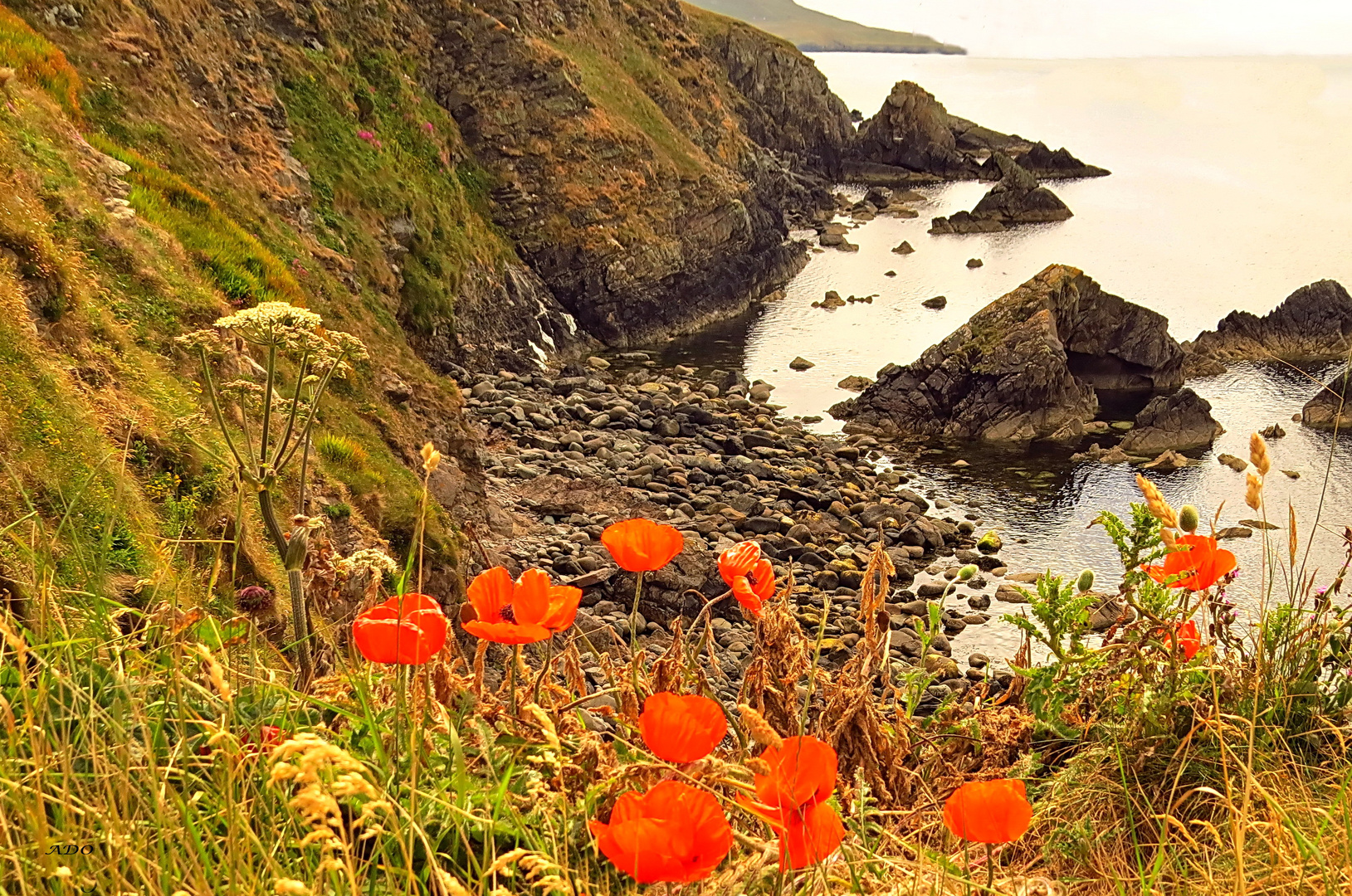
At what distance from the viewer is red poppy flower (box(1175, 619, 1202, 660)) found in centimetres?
384

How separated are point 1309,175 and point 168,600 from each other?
86.1 m

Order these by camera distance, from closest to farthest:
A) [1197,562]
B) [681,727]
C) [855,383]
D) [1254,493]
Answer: [681,727], [1254,493], [1197,562], [855,383]

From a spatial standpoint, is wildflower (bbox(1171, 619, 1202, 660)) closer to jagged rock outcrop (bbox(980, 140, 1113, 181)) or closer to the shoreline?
the shoreline

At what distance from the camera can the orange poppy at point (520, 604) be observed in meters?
2.28

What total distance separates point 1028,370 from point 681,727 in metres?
30.4

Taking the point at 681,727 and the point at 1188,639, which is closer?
the point at 681,727

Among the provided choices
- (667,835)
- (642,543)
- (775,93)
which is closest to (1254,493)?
(642,543)

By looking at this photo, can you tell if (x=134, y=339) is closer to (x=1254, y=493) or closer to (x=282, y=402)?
(x=282, y=402)

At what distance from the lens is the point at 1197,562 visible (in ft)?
11.6

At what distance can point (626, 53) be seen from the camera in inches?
2002

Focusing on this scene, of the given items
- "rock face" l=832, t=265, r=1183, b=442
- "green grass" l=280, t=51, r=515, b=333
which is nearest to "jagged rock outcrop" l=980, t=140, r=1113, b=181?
"rock face" l=832, t=265, r=1183, b=442

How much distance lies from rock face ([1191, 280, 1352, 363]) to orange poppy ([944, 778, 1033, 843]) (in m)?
39.3

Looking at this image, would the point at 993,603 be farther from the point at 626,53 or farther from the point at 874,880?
the point at 626,53

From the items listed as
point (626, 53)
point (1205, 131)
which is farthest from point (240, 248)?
point (1205, 131)
